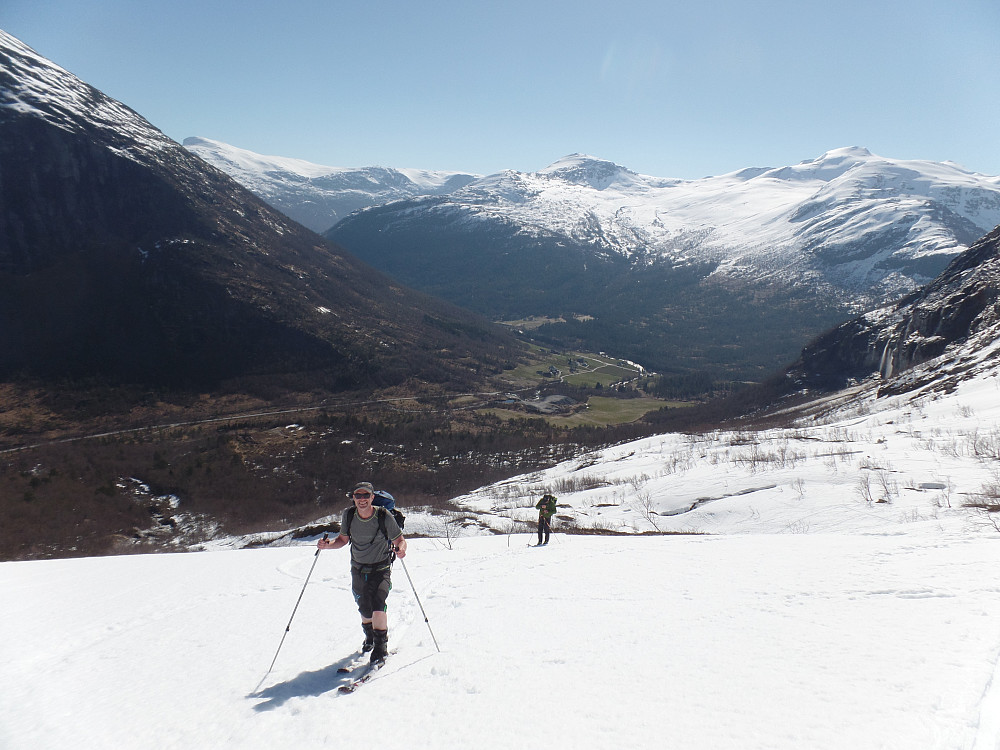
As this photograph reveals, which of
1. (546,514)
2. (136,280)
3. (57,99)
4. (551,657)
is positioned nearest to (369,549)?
(551,657)

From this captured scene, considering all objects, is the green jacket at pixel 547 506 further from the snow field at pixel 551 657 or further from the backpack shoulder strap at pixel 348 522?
the backpack shoulder strap at pixel 348 522

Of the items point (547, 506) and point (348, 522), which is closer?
point (348, 522)

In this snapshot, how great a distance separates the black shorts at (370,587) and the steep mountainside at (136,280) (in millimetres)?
117697

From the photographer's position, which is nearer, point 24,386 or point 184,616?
point 184,616

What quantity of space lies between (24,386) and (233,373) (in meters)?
36.9

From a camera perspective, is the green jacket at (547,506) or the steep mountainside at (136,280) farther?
the steep mountainside at (136,280)

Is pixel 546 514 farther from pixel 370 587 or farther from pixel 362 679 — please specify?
pixel 362 679

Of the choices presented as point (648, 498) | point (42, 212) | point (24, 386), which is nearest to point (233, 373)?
point (24, 386)

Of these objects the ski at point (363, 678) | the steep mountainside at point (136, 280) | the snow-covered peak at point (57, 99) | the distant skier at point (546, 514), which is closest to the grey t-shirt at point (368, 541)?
the ski at point (363, 678)

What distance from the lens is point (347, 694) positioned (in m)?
6.44

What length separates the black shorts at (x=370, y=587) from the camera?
779 centimetres

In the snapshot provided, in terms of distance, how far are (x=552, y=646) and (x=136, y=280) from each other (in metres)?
157

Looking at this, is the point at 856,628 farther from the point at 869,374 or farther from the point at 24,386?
the point at 24,386

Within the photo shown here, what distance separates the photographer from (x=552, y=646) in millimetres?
7633
